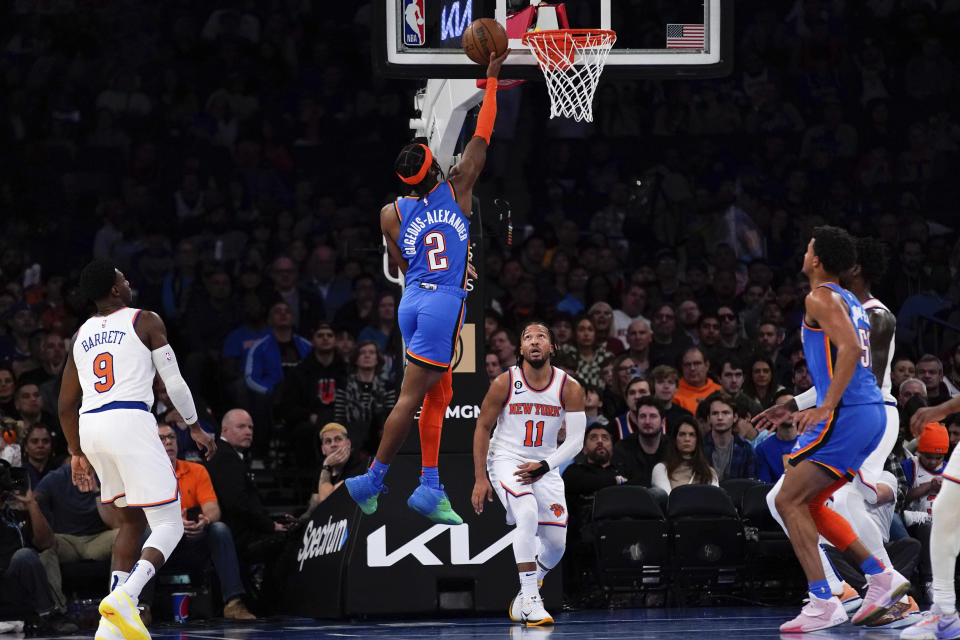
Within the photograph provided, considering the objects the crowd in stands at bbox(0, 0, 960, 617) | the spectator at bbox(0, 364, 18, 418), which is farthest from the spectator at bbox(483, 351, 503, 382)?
the spectator at bbox(0, 364, 18, 418)

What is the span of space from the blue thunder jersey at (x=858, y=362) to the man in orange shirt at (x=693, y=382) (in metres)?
4.95

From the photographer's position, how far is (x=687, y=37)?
10.5 meters

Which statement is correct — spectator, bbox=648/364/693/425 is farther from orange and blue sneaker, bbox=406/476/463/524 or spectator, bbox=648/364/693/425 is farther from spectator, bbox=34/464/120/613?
spectator, bbox=34/464/120/613

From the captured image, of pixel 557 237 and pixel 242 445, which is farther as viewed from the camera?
pixel 557 237

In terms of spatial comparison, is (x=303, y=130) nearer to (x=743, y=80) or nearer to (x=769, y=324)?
(x=743, y=80)

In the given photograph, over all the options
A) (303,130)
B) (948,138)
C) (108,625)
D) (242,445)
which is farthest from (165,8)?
(108,625)

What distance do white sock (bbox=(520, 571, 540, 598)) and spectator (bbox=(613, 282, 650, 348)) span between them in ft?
17.3

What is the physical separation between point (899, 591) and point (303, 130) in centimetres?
1203

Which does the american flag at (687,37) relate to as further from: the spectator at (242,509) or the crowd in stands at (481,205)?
the spectator at (242,509)

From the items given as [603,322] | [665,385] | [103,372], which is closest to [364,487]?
[103,372]

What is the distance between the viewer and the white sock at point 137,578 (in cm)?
907

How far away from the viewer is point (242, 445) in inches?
511

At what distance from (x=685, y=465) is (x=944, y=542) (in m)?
4.88

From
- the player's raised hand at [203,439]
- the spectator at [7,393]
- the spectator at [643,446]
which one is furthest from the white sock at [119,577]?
the spectator at [643,446]
